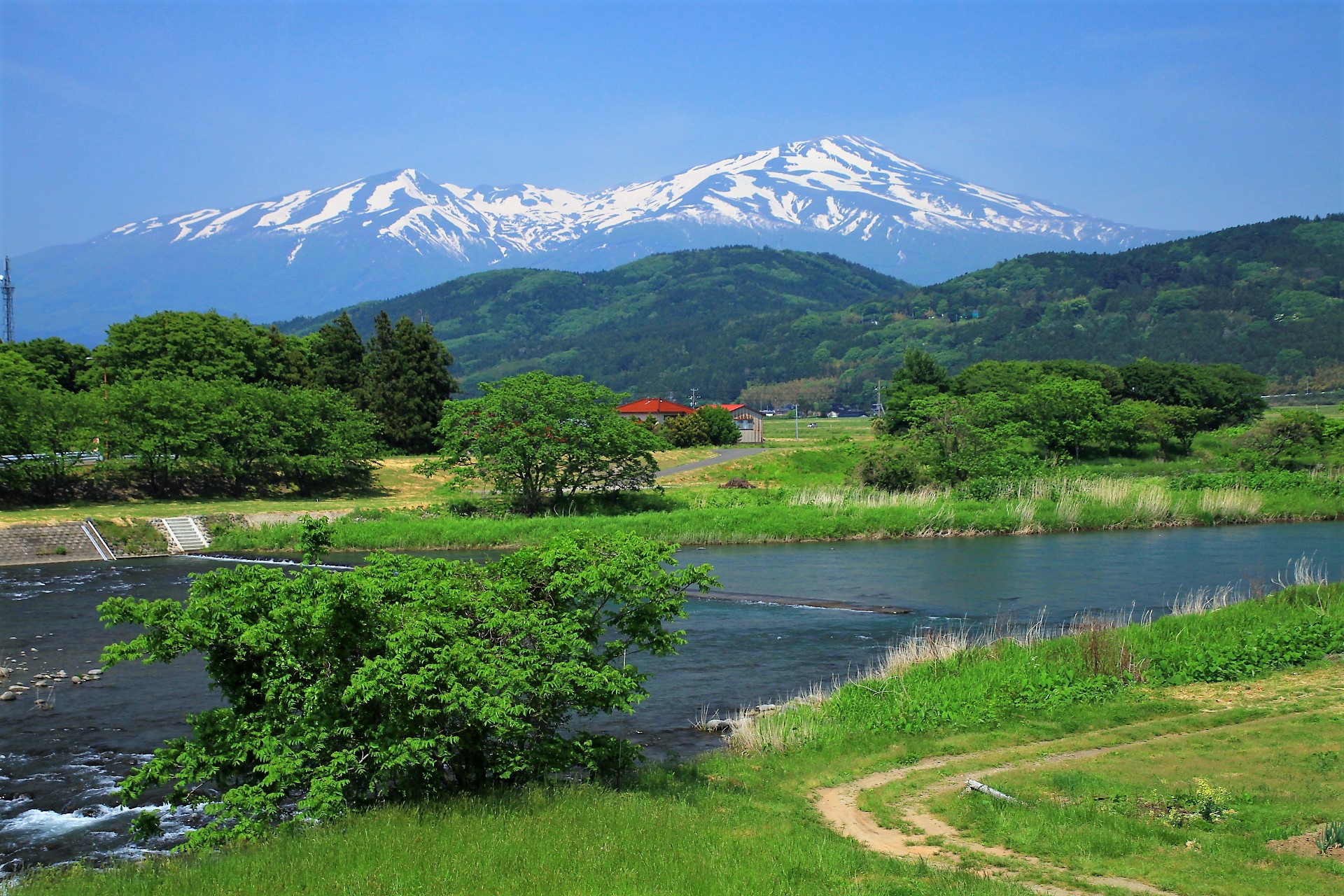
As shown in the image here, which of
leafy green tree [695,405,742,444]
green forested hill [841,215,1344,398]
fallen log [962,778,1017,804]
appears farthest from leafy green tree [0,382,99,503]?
green forested hill [841,215,1344,398]

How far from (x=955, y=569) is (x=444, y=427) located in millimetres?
23665

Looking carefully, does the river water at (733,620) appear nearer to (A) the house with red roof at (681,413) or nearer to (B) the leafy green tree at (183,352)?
(B) the leafy green tree at (183,352)

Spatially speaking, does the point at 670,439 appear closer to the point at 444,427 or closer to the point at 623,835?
the point at 444,427

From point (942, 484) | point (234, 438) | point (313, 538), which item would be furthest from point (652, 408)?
point (313, 538)

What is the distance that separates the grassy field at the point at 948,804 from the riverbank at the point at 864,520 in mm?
22215

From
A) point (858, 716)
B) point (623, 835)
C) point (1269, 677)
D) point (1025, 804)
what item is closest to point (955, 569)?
point (1269, 677)

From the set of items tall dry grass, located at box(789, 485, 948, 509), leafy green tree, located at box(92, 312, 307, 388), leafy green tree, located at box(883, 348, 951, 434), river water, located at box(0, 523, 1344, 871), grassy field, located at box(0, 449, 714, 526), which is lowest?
river water, located at box(0, 523, 1344, 871)

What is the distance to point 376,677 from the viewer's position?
962cm

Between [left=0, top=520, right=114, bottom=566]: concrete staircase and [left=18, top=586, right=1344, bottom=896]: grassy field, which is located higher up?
[left=0, top=520, right=114, bottom=566]: concrete staircase

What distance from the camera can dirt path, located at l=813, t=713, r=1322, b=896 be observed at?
930 cm

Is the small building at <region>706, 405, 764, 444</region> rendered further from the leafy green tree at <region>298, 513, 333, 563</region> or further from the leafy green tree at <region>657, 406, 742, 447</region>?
the leafy green tree at <region>298, 513, 333, 563</region>

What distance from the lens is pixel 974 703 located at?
51.0 feet

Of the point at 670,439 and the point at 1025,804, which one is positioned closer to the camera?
→ the point at 1025,804

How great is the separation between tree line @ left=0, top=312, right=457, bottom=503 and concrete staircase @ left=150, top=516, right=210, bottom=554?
5.83 m
